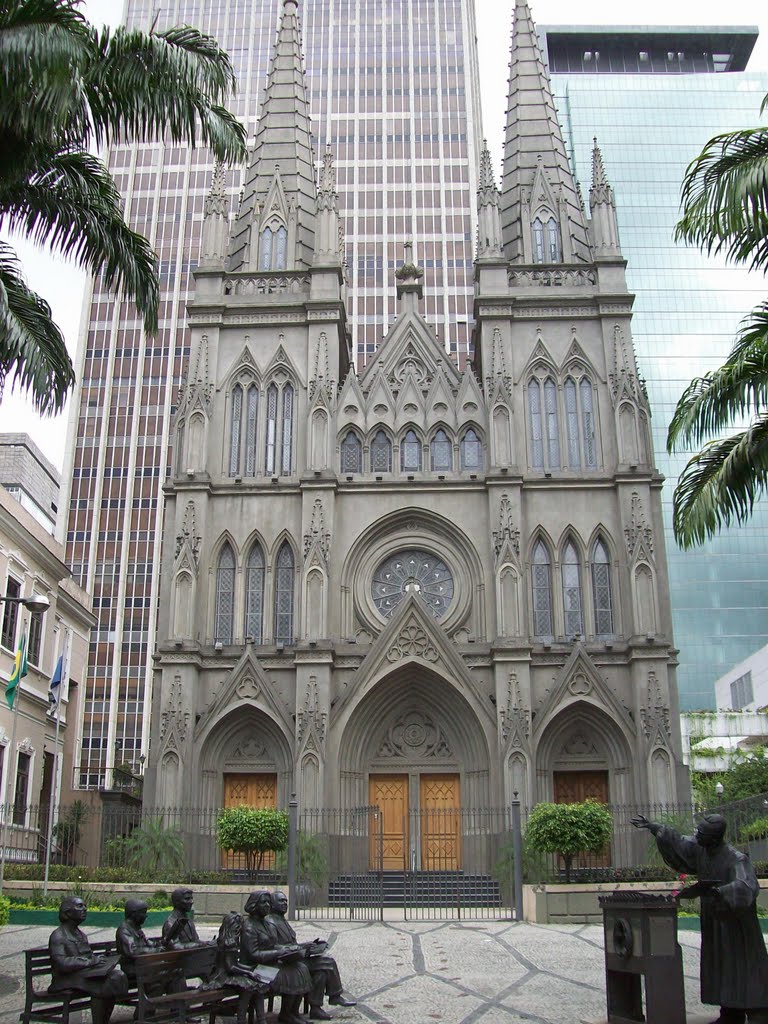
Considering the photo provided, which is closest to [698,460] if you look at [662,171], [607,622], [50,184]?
[50,184]

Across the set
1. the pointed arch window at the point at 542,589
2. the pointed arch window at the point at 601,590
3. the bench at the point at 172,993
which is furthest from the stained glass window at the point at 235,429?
the bench at the point at 172,993

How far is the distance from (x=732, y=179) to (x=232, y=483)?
20076 mm

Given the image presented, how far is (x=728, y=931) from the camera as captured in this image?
29.9 ft

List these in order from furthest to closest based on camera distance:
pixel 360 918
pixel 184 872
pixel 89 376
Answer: pixel 89 376, pixel 184 872, pixel 360 918

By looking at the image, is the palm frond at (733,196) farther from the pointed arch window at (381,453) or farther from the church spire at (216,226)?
the church spire at (216,226)

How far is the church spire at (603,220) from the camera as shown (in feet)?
114

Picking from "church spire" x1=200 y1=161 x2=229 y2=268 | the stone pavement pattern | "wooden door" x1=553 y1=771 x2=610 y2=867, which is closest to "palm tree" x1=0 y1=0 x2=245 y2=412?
the stone pavement pattern

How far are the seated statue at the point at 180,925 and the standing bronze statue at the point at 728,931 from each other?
4.59 metres

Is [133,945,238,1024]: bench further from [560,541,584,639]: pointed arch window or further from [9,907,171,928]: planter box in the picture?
[560,541,584,639]: pointed arch window

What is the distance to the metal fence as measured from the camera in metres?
24.0

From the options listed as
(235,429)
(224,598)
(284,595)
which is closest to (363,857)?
(284,595)

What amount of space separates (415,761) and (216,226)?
18081mm

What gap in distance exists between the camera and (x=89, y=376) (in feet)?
237

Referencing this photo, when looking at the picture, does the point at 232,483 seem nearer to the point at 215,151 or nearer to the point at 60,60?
the point at 215,151
